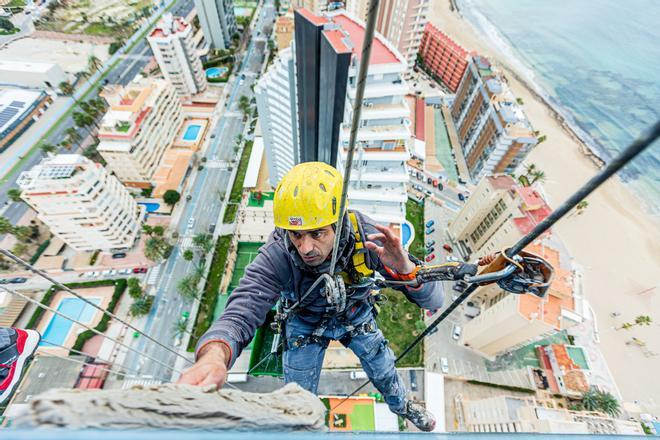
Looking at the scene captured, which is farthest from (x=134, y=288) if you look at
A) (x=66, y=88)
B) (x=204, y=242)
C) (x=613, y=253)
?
(x=613, y=253)

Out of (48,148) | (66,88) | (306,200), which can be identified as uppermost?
(66,88)

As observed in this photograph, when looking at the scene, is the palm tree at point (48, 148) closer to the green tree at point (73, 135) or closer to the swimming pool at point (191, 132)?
the green tree at point (73, 135)

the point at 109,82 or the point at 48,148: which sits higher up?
the point at 109,82

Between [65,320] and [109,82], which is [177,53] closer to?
[109,82]

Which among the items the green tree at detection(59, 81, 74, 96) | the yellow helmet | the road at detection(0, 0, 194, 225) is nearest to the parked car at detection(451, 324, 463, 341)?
the yellow helmet

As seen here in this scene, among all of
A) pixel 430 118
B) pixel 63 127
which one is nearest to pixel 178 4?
pixel 63 127

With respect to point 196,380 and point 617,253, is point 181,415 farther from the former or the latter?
point 617,253

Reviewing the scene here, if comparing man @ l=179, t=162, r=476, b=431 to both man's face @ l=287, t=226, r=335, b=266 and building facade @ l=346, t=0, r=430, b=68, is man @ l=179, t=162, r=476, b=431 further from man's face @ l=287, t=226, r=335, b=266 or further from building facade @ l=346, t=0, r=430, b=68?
building facade @ l=346, t=0, r=430, b=68
